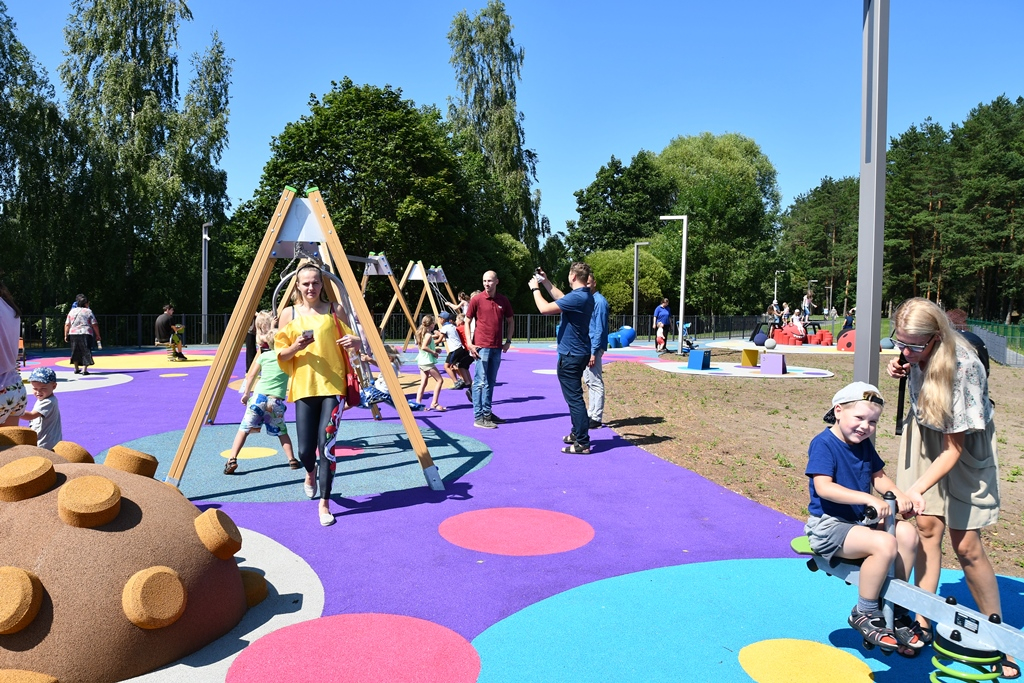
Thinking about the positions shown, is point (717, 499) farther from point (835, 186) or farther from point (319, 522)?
point (835, 186)

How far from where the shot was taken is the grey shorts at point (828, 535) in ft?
10.8

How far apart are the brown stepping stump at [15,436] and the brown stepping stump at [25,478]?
43cm

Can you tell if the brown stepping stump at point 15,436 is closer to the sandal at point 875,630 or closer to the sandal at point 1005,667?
the sandal at point 875,630

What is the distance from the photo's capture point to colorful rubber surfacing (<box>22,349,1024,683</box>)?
11.0 ft

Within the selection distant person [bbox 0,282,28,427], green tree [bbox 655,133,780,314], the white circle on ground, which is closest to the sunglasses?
the white circle on ground

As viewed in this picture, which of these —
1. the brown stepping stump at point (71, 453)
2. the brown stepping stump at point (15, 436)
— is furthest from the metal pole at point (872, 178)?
the brown stepping stump at point (15, 436)

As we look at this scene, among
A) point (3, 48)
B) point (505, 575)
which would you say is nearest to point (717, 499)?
point (505, 575)

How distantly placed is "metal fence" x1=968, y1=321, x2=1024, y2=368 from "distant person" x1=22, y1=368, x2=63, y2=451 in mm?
25849

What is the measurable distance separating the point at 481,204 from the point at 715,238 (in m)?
20.7

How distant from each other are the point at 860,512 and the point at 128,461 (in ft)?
12.6

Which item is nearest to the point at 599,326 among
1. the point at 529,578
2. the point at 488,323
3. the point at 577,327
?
the point at 488,323

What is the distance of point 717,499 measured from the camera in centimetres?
636

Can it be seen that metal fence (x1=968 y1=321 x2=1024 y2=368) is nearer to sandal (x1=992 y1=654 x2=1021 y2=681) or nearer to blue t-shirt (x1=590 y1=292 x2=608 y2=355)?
blue t-shirt (x1=590 y1=292 x2=608 y2=355)

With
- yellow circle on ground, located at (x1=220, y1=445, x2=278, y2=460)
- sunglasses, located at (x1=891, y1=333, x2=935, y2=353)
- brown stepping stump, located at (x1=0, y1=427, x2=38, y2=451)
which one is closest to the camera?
sunglasses, located at (x1=891, y1=333, x2=935, y2=353)
